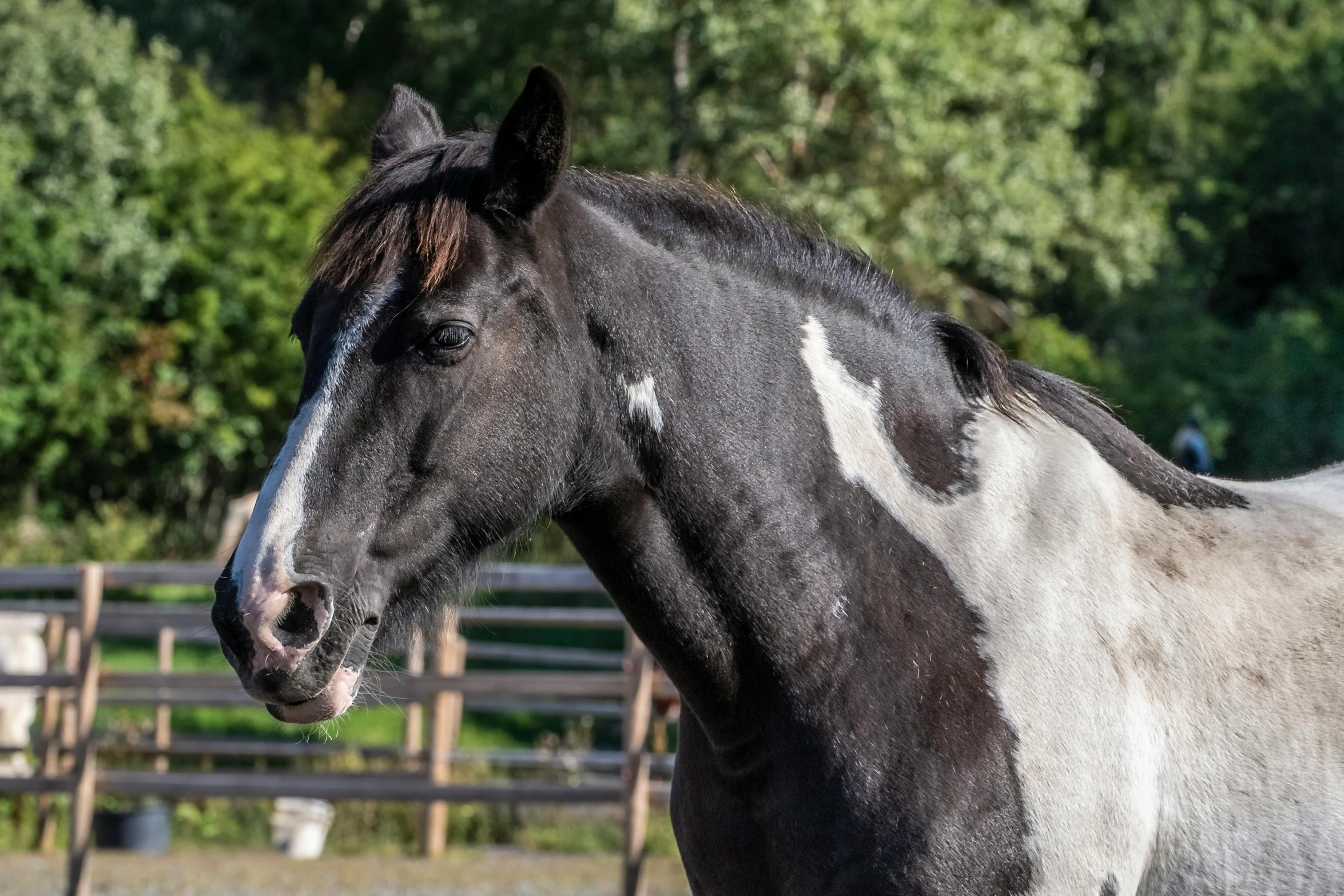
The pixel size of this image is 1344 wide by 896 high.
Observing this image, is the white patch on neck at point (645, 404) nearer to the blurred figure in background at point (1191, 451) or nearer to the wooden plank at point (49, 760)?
the wooden plank at point (49, 760)

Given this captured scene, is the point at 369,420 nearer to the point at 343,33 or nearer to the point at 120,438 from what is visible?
the point at 120,438

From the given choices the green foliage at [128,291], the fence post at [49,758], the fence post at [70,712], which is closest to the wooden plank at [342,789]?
the fence post at [70,712]

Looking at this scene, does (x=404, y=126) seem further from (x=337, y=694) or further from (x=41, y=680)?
(x=41, y=680)

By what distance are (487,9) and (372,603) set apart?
22.9 m

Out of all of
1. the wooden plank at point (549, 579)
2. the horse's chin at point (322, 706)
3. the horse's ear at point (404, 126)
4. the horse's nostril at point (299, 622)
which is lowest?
the wooden plank at point (549, 579)

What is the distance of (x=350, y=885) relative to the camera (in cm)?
806

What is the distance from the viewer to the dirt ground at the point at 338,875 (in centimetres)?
793

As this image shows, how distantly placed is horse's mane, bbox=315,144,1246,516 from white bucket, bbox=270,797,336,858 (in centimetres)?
711

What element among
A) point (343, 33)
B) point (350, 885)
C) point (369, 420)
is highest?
point (369, 420)

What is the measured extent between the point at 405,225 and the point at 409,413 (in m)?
0.33

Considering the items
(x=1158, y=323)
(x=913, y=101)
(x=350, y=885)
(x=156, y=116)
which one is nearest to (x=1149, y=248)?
(x=1158, y=323)

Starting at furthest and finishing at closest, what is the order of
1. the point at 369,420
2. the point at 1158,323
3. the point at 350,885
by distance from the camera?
the point at 1158,323 → the point at 350,885 → the point at 369,420

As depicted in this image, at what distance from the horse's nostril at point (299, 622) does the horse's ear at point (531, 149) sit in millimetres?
733

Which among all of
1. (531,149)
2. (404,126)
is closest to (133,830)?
(404,126)
